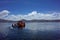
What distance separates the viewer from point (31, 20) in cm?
142

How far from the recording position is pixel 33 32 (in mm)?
1415

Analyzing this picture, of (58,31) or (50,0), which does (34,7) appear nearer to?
(50,0)

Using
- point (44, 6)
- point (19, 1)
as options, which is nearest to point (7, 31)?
point (19, 1)

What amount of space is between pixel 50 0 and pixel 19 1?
0.41 m

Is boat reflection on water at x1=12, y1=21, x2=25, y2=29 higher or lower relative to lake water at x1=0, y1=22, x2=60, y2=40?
higher

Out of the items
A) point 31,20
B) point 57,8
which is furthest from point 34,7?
point 57,8

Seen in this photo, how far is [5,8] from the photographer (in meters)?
1.41

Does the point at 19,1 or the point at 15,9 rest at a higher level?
the point at 19,1

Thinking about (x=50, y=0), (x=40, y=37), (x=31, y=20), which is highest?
(x=50, y=0)

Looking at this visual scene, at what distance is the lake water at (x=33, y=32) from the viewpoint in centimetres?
140

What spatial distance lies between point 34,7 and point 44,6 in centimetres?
13

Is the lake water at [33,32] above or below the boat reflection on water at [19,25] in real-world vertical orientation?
below

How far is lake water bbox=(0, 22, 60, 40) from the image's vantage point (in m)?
1.40

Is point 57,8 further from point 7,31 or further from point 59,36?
point 7,31
